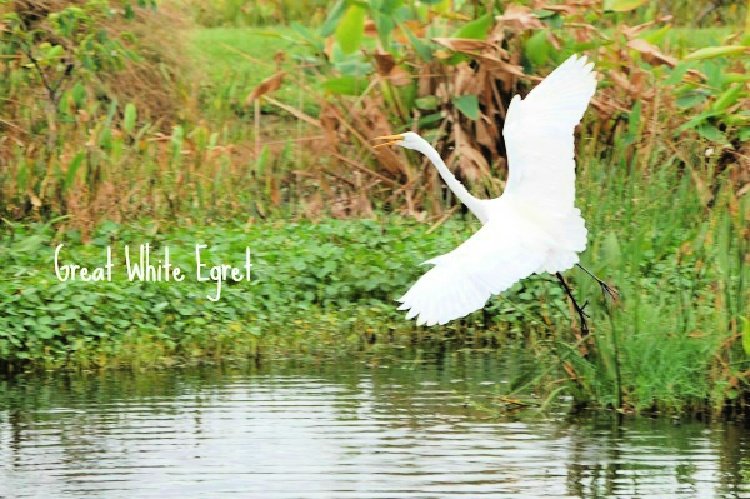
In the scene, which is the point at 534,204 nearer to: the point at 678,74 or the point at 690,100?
the point at 678,74

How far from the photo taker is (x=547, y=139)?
683 centimetres

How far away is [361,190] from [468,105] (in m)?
0.94

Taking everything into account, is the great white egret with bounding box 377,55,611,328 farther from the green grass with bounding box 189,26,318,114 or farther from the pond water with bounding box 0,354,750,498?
the green grass with bounding box 189,26,318,114

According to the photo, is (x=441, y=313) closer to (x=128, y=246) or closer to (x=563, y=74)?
(x=563, y=74)

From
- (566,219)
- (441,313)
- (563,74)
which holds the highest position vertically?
(563,74)

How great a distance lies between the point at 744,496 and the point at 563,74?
2.21 metres

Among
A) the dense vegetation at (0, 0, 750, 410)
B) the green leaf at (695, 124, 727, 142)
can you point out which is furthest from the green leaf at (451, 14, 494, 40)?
the green leaf at (695, 124, 727, 142)

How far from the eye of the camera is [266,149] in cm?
1091

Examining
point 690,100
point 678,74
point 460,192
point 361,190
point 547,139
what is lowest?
point 460,192

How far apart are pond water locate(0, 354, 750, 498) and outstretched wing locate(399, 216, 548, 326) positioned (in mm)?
659

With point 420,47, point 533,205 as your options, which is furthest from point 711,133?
point 533,205

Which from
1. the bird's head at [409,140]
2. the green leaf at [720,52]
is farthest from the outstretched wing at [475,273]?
the green leaf at [720,52]

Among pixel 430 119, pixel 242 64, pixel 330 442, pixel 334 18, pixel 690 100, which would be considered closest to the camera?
pixel 330 442

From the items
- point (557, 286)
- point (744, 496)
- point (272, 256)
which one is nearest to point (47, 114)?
point (272, 256)
